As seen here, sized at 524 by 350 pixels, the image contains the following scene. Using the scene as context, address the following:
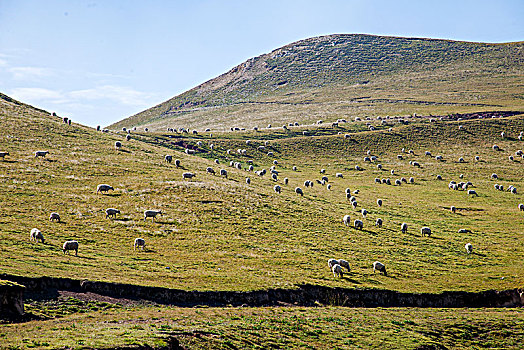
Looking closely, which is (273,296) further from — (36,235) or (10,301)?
(36,235)

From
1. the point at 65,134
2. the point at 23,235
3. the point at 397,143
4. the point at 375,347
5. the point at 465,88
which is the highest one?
the point at 465,88

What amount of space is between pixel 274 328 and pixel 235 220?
85.6ft

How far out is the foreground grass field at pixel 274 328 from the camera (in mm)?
22547

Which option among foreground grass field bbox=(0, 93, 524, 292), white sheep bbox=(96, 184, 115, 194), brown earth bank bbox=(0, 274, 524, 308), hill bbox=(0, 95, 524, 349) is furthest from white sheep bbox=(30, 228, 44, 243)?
white sheep bbox=(96, 184, 115, 194)

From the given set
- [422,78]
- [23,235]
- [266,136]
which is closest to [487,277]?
[23,235]

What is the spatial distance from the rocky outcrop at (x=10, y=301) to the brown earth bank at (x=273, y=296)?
275 cm

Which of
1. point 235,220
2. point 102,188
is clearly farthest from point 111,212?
point 235,220

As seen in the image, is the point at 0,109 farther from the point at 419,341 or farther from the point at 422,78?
the point at 422,78

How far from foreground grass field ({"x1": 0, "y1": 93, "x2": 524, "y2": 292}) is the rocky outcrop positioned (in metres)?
4.97

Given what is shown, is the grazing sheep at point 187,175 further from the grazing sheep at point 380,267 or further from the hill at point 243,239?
the grazing sheep at point 380,267

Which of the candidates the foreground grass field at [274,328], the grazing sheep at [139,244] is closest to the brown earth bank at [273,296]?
the foreground grass field at [274,328]

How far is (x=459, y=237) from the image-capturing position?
56688 millimetres

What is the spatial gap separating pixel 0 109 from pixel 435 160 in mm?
92256

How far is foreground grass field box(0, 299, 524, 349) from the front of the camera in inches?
888
